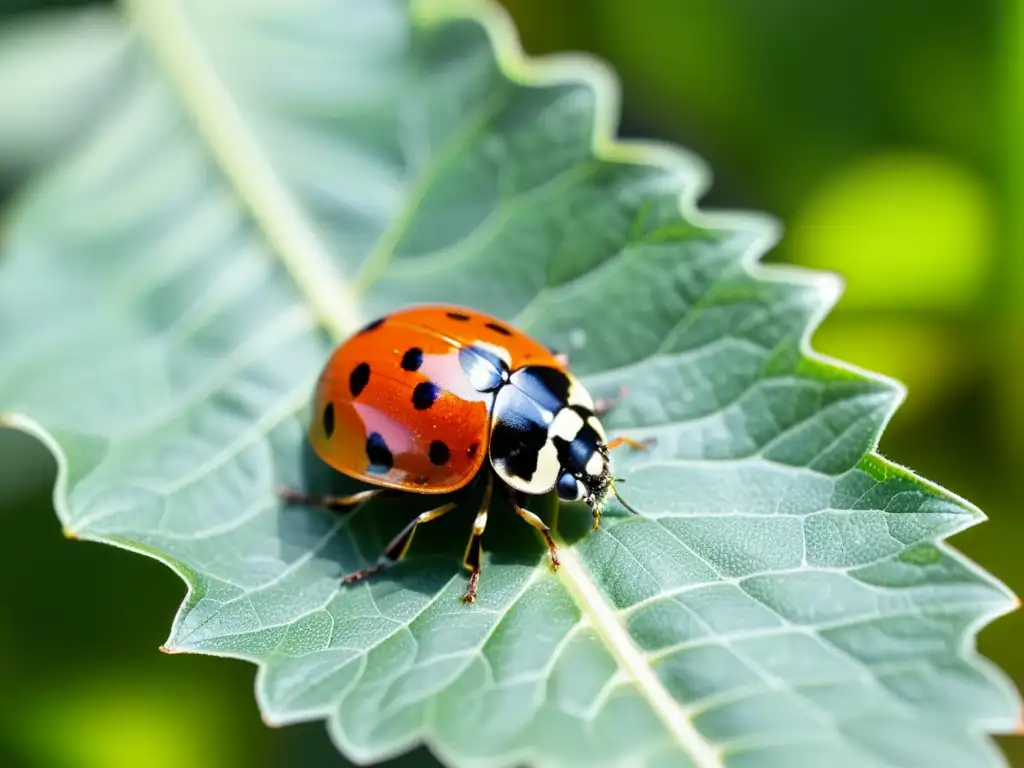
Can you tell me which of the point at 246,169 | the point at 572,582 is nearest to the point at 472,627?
the point at 572,582

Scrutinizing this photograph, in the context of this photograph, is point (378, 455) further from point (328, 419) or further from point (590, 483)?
point (590, 483)

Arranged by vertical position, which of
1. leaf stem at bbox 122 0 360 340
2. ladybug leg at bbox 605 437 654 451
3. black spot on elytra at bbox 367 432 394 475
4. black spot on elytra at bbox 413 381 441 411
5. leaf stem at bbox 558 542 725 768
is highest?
leaf stem at bbox 122 0 360 340

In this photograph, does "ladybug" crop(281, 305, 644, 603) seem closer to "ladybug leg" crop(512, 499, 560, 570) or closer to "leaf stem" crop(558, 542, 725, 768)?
"ladybug leg" crop(512, 499, 560, 570)

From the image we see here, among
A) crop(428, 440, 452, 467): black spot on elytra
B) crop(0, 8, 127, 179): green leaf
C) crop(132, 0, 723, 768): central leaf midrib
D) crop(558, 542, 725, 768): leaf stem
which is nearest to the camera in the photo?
crop(558, 542, 725, 768): leaf stem

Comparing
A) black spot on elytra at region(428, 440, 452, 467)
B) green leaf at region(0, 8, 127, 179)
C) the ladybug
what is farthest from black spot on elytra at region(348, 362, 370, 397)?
green leaf at region(0, 8, 127, 179)

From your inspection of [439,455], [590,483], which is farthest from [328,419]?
[590,483]

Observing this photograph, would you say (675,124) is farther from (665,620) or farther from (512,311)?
(665,620)

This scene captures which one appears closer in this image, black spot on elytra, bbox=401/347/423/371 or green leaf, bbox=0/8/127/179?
black spot on elytra, bbox=401/347/423/371
